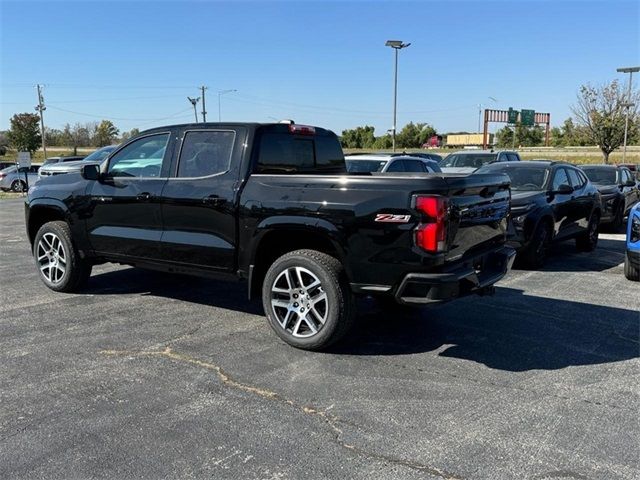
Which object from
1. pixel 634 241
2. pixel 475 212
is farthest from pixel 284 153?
pixel 634 241

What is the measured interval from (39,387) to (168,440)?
4.26 feet

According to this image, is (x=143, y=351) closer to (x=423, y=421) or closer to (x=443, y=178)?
(x=423, y=421)

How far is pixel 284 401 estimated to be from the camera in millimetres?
3793

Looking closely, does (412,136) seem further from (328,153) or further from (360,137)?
(328,153)

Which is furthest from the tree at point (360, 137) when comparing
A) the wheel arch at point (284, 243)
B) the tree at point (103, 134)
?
the wheel arch at point (284, 243)

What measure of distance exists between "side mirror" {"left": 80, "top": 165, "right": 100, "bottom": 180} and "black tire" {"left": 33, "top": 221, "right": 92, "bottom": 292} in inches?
31.4

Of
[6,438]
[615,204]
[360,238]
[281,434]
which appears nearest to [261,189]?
[360,238]

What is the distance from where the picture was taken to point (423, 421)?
11.6 feet

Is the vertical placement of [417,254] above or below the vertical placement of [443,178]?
below

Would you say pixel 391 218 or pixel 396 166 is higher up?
pixel 396 166

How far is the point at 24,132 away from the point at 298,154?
80.8m

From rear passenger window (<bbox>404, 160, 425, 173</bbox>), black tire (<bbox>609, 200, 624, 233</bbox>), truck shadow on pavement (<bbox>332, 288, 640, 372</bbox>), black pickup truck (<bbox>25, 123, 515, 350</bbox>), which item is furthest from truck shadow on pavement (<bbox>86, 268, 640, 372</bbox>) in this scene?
black tire (<bbox>609, 200, 624, 233</bbox>)

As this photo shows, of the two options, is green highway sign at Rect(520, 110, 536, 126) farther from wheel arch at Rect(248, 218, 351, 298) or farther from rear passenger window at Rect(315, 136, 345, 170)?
wheel arch at Rect(248, 218, 351, 298)

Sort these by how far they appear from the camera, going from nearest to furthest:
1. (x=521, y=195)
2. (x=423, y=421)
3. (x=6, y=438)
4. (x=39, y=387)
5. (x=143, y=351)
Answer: (x=6, y=438) < (x=423, y=421) < (x=39, y=387) < (x=143, y=351) < (x=521, y=195)
